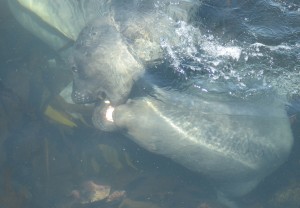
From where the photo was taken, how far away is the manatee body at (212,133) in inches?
228

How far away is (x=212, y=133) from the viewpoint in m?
6.00

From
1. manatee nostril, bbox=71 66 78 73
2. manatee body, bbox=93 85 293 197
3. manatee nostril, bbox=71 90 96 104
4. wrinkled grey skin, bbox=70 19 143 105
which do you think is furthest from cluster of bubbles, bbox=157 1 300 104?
manatee nostril, bbox=71 66 78 73

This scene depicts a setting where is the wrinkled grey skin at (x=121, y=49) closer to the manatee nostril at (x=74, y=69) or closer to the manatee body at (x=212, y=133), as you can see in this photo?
the manatee nostril at (x=74, y=69)

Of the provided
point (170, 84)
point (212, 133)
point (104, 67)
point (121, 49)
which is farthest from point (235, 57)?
point (104, 67)

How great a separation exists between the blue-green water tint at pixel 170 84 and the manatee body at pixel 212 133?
38cm

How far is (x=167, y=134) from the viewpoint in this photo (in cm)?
581

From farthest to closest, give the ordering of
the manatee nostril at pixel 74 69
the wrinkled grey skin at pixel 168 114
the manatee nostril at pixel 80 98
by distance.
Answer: the manatee nostril at pixel 74 69 → the manatee nostril at pixel 80 98 → the wrinkled grey skin at pixel 168 114

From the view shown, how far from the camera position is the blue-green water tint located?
5.21m

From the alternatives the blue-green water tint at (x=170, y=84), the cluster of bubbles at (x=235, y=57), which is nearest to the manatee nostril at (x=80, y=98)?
the blue-green water tint at (x=170, y=84)

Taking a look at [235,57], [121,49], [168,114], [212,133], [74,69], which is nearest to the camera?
[235,57]

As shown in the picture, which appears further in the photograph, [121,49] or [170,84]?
[170,84]

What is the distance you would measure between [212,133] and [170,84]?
130 centimetres

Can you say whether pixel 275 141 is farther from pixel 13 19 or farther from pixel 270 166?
pixel 13 19

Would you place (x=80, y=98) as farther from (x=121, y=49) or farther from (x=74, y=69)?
(x=121, y=49)
